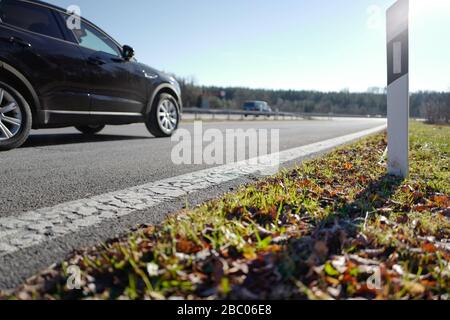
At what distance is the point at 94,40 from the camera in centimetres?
541

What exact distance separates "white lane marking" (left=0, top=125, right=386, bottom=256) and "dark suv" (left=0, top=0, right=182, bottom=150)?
2552mm

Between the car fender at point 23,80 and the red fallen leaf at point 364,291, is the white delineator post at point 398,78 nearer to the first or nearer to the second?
the red fallen leaf at point 364,291

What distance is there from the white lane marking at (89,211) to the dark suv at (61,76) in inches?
100

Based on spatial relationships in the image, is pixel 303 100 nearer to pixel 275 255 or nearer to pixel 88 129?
pixel 88 129

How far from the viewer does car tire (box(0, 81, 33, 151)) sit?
13.6 ft

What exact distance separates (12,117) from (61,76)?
853mm

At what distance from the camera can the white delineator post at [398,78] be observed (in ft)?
9.45

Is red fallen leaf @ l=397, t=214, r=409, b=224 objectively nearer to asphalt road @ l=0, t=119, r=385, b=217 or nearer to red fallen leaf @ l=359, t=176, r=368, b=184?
red fallen leaf @ l=359, t=176, r=368, b=184

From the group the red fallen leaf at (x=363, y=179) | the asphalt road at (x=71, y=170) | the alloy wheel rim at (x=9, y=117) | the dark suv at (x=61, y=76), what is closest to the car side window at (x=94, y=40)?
the dark suv at (x=61, y=76)

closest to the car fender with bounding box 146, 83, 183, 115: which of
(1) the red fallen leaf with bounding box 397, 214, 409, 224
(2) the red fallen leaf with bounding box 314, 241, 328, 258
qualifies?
(1) the red fallen leaf with bounding box 397, 214, 409, 224

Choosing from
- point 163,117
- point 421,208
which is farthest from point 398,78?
point 163,117

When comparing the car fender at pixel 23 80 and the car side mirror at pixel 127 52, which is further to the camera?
the car side mirror at pixel 127 52

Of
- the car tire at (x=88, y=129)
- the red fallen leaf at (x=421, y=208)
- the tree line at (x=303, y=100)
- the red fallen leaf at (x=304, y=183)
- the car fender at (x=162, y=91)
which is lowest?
the red fallen leaf at (x=421, y=208)
